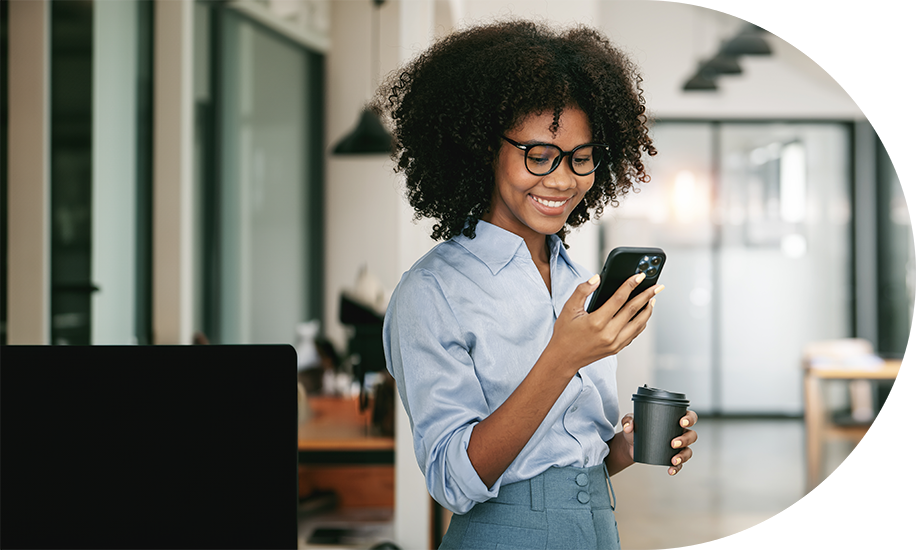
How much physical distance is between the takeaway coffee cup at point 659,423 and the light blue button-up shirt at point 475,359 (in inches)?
2.2

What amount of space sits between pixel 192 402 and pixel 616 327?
1.40 ft

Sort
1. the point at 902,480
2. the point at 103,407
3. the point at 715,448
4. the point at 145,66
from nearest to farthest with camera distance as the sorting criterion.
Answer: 1. the point at 103,407
2. the point at 902,480
3. the point at 145,66
4. the point at 715,448

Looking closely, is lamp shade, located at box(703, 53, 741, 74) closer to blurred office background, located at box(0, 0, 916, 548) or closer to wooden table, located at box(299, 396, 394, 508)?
blurred office background, located at box(0, 0, 916, 548)

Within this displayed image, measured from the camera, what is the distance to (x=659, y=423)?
0.92 meters

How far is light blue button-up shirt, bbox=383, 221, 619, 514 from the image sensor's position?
830mm

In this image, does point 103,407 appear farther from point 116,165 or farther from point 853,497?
point 116,165

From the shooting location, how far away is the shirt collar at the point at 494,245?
93 cm

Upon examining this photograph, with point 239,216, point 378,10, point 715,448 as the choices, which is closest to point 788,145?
point 715,448

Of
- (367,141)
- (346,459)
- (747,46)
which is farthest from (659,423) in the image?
(747,46)

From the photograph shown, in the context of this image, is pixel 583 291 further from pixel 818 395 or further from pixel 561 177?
pixel 818 395

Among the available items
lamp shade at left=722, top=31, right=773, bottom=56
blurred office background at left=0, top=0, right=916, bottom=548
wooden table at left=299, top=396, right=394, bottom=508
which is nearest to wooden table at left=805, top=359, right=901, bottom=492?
blurred office background at left=0, top=0, right=916, bottom=548

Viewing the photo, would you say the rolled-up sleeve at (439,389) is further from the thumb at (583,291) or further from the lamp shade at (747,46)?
the lamp shade at (747,46)

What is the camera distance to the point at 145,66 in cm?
264

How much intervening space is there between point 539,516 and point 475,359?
208mm
